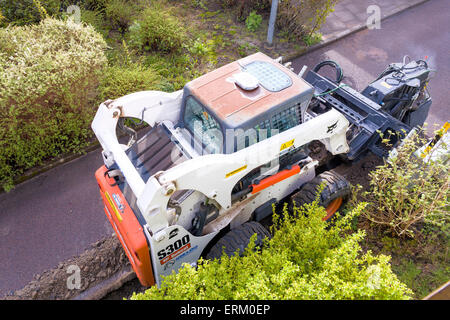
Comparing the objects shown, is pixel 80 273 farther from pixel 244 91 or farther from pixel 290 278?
pixel 244 91

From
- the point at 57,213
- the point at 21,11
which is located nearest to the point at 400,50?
the point at 57,213

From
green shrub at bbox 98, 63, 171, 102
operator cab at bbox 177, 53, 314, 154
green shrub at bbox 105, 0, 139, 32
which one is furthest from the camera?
green shrub at bbox 105, 0, 139, 32

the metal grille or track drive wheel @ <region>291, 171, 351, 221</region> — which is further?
track drive wheel @ <region>291, 171, 351, 221</region>

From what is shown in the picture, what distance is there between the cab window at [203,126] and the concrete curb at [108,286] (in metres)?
2.19

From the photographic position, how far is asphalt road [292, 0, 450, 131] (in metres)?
7.79

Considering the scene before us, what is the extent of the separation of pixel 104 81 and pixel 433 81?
295 inches

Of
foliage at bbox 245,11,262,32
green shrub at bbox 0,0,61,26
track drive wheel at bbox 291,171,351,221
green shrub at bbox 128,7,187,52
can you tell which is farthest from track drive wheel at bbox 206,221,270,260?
green shrub at bbox 0,0,61,26

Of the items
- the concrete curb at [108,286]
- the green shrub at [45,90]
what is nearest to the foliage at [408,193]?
the concrete curb at [108,286]

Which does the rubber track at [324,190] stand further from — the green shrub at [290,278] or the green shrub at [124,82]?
the green shrub at [124,82]

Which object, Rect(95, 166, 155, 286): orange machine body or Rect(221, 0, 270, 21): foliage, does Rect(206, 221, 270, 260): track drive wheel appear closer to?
Rect(95, 166, 155, 286): orange machine body

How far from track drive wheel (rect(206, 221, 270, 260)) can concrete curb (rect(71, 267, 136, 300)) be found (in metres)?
1.33

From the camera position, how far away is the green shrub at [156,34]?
780 centimetres

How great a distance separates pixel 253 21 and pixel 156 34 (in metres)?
2.80
